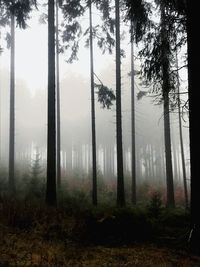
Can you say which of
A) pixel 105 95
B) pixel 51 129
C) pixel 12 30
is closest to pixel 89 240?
pixel 51 129

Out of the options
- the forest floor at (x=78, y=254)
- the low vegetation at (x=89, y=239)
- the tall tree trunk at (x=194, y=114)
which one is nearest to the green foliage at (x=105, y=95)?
the low vegetation at (x=89, y=239)

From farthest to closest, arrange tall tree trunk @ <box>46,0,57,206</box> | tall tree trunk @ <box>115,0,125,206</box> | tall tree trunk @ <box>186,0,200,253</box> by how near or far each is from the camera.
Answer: tall tree trunk @ <box>115,0,125,206</box> → tall tree trunk @ <box>46,0,57,206</box> → tall tree trunk @ <box>186,0,200,253</box>

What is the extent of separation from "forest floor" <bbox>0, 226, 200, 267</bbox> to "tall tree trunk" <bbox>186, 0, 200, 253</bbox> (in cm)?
72

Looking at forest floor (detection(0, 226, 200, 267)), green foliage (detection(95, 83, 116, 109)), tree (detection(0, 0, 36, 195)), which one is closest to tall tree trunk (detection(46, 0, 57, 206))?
tree (detection(0, 0, 36, 195))

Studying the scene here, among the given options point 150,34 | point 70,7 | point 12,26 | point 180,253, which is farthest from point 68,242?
point 12,26

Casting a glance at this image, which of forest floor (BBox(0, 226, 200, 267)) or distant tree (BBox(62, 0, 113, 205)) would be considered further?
distant tree (BBox(62, 0, 113, 205))

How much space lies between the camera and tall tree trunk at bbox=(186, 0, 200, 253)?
566 cm

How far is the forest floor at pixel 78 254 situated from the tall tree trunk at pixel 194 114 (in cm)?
72

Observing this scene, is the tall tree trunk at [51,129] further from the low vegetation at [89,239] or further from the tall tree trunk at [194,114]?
the tall tree trunk at [194,114]

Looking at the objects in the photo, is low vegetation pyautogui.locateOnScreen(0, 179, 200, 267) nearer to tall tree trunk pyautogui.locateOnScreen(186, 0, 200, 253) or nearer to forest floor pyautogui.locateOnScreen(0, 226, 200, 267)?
forest floor pyautogui.locateOnScreen(0, 226, 200, 267)

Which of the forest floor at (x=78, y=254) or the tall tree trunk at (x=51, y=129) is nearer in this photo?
the forest floor at (x=78, y=254)

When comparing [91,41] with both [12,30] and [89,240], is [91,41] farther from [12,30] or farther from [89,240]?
[89,240]

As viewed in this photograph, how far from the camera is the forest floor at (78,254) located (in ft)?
14.6

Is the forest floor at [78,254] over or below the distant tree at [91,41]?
below
